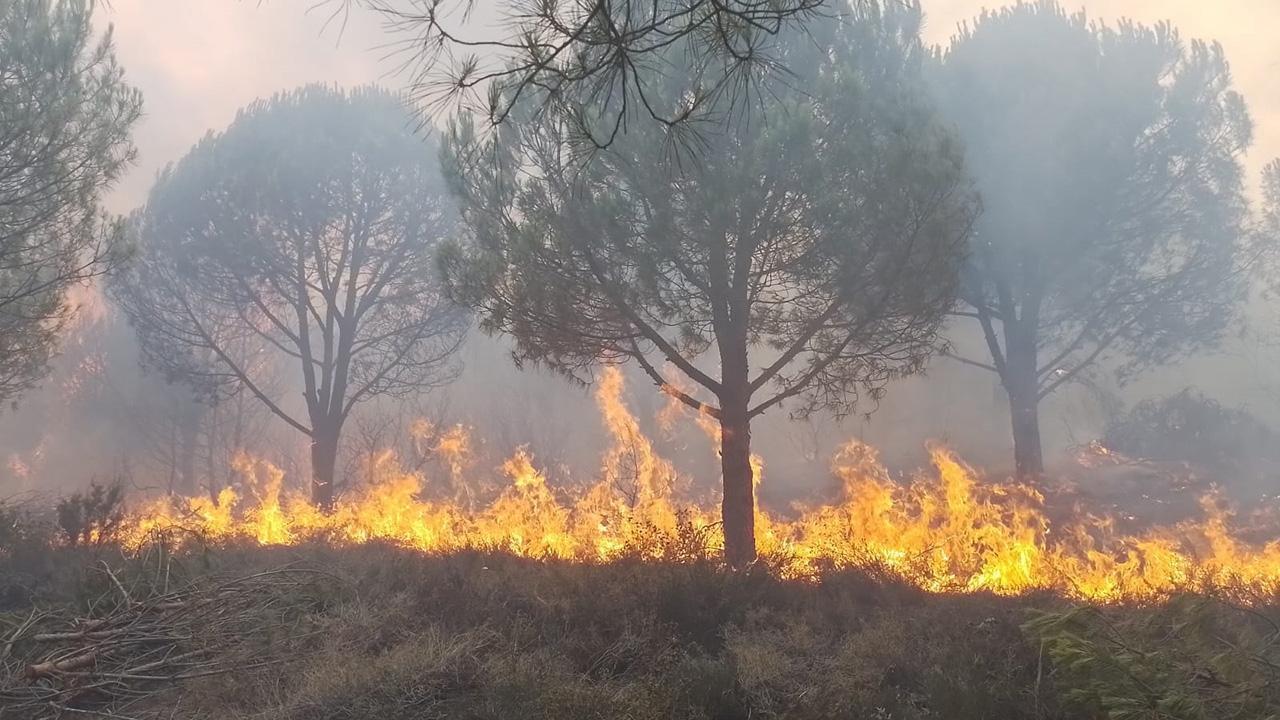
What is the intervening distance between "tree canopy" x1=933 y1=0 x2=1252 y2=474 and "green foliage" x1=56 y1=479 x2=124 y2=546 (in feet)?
49.8

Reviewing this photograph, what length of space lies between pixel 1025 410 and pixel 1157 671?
41.2 ft

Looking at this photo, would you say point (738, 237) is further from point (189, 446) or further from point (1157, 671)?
point (189, 446)

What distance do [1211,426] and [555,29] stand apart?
23283mm

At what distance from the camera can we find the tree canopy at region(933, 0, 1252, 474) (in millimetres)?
13617

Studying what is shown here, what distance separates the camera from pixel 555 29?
2613mm

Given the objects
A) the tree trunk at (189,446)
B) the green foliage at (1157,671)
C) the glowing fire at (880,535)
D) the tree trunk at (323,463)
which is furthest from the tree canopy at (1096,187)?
the tree trunk at (189,446)

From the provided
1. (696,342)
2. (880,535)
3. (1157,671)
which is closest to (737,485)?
(696,342)

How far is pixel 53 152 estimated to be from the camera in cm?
862

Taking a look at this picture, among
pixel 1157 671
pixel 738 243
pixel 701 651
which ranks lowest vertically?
pixel 701 651

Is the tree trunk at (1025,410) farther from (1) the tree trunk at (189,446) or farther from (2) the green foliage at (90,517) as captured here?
(1) the tree trunk at (189,446)

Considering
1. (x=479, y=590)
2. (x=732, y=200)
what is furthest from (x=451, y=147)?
(x=479, y=590)

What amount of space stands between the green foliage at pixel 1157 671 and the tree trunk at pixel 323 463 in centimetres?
1324

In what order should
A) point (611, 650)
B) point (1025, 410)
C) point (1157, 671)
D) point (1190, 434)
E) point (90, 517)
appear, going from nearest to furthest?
point (1157, 671)
point (611, 650)
point (90, 517)
point (1025, 410)
point (1190, 434)

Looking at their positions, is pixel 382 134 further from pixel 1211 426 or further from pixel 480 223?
pixel 1211 426
